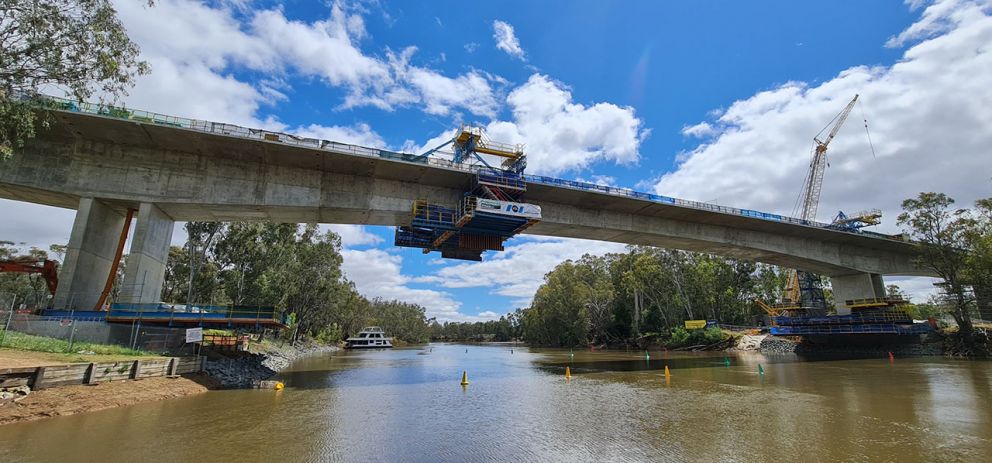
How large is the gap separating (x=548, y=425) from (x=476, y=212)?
49.2ft

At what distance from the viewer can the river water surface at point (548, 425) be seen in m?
10.7

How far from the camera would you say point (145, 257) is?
24.5 m

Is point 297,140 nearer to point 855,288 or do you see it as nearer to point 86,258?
point 86,258

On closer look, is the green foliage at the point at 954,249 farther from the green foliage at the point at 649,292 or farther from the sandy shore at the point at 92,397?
the sandy shore at the point at 92,397

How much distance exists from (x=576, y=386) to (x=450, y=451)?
564 inches

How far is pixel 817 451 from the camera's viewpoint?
10609mm

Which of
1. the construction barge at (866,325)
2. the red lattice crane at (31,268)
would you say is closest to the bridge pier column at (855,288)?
the construction barge at (866,325)

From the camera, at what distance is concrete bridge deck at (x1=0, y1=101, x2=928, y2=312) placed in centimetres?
2294

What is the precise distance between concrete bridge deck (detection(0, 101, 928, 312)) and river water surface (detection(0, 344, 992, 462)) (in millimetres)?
10791

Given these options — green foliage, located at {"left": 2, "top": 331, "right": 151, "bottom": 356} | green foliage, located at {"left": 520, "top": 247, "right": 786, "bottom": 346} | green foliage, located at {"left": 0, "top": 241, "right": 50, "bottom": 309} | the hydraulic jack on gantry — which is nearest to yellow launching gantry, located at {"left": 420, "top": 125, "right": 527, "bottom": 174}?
the hydraulic jack on gantry

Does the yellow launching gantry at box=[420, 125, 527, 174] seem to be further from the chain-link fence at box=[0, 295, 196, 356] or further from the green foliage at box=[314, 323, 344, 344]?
the green foliage at box=[314, 323, 344, 344]

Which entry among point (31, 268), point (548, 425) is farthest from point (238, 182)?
point (548, 425)

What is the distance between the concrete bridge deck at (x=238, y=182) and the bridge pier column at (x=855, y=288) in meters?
21.3

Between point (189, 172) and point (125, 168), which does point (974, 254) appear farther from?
point (125, 168)
